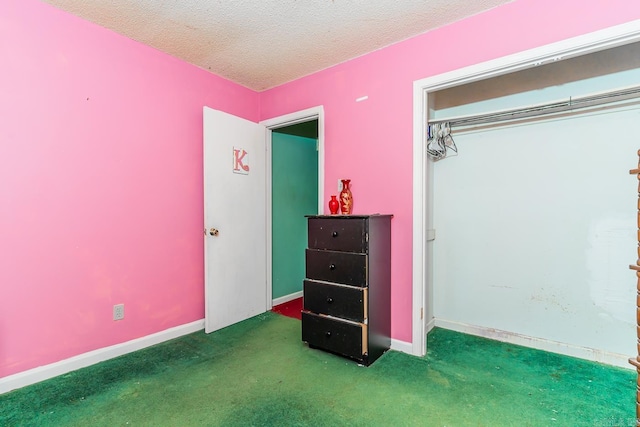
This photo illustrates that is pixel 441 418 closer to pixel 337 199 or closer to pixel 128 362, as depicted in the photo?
pixel 337 199

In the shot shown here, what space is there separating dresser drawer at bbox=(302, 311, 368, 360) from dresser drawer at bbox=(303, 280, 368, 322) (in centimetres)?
5

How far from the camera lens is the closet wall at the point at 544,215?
2109 millimetres

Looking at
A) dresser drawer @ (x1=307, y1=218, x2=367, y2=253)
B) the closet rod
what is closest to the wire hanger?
the closet rod

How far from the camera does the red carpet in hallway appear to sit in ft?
10.5

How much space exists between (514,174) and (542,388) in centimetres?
154

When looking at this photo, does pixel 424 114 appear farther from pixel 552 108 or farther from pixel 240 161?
pixel 240 161

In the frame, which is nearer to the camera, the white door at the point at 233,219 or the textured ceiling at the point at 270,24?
the textured ceiling at the point at 270,24

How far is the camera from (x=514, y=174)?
8.19 ft

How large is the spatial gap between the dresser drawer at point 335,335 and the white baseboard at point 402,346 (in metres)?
0.41

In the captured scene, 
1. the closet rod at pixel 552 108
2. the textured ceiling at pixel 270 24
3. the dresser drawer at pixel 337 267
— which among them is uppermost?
the textured ceiling at pixel 270 24

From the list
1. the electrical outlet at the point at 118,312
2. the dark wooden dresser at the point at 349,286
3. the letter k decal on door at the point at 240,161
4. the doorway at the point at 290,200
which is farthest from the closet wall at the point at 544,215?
the electrical outlet at the point at 118,312

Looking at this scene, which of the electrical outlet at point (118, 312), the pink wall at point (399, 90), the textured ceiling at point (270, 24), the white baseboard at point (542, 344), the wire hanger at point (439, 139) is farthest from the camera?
the wire hanger at point (439, 139)

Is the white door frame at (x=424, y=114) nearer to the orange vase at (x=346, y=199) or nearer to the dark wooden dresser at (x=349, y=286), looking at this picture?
the dark wooden dresser at (x=349, y=286)

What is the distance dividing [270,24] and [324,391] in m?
2.43
